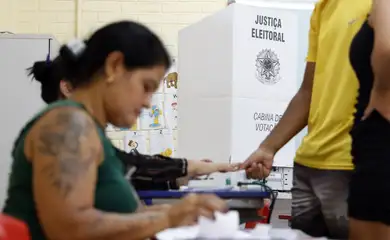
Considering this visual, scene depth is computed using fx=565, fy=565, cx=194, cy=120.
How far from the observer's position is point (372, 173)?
43.0 inches

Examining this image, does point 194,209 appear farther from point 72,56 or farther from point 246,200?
point 246,200

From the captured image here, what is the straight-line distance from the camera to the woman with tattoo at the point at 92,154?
966 millimetres

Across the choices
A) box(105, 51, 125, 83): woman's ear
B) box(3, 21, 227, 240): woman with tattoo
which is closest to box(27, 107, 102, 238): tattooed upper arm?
box(3, 21, 227, 240): woman with tattoo

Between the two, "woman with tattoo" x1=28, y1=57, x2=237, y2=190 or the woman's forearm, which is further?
"woman with tattoo" x1=28, y1=57, x2=237, y2=190

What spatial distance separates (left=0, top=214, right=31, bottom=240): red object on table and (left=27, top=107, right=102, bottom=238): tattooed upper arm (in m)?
0.15

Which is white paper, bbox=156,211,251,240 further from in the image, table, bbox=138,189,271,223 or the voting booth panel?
the voting booth panel

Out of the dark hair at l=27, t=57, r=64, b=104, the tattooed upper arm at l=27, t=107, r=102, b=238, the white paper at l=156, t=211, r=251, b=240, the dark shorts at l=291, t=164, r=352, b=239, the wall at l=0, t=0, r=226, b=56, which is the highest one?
the wall at l=0, t=0, r=226, b=56

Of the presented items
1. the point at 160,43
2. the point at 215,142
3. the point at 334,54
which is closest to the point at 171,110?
the point at 215,142

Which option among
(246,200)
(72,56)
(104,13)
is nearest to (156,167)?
(246,200)

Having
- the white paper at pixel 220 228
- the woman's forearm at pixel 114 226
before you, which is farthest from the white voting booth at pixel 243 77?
the white paper at pixel 220 228

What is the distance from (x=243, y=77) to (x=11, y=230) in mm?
1997

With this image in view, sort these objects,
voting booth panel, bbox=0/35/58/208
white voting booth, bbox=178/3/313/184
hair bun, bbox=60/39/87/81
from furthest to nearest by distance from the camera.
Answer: voting booth panel, bbox=0/35/58/208, white voting booth, bbox=178/3/313/184, hair bun, bbox=60/39/87/81

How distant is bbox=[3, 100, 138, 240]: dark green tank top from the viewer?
1057 millimetres

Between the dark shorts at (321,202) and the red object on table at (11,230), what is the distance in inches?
37.8
